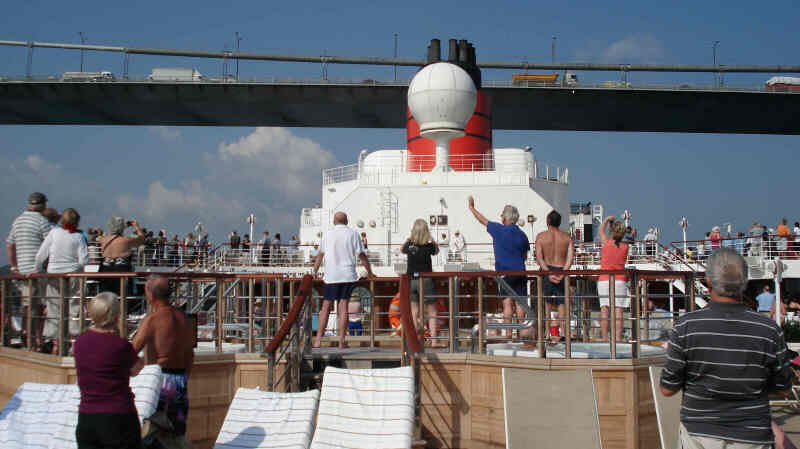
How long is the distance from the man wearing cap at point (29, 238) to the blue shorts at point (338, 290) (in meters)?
2.93

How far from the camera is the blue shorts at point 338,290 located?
700 cm

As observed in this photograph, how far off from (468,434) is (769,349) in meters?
3.51

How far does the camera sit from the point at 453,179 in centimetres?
1717

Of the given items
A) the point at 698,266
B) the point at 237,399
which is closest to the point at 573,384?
the point at 237,399

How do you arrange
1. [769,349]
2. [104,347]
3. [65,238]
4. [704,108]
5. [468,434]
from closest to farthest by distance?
1. [769,349]
2. [104,347]
3. [468,434]
4. [65,238]
5. [704,108]

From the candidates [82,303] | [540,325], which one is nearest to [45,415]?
[82,303]

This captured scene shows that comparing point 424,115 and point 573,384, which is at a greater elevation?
point 424,115

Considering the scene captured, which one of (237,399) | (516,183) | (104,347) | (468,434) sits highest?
(516,183)

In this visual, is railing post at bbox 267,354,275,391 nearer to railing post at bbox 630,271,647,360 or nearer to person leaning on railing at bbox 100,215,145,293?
person leaning on railing at bbox 100,215,145,293

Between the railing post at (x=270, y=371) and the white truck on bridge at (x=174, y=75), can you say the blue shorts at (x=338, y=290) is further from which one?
the white truck on bridge at (x=174, y=75)

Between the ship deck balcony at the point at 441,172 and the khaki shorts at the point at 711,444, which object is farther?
the ship deck balcony at the point at 441,172

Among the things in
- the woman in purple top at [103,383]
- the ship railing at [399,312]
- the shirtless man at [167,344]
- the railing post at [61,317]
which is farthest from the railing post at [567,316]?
the railing post at [61,317]

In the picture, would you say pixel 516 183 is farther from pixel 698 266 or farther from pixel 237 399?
pixel 237 399

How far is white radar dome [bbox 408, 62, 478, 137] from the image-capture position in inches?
690
